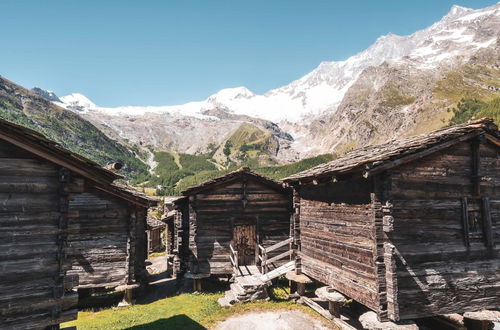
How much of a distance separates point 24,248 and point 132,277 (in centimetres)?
936

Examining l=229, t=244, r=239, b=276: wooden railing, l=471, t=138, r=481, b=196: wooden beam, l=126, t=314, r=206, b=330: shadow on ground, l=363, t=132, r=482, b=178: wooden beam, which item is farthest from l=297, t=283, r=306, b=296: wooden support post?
l=471, t=138, r=481, b=196: wooden beam

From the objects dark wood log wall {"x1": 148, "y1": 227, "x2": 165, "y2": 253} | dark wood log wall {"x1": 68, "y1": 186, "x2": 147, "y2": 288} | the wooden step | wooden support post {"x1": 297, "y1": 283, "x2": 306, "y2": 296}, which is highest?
dark wood log wall {"x1": 68, "y1": 186, "x2": 147, "y2": 288}

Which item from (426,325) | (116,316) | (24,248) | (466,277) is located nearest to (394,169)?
(466,277)

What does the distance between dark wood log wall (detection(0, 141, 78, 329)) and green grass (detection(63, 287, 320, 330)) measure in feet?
17.1

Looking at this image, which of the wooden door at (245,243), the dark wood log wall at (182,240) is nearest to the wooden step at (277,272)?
the wooden door at (245,243)

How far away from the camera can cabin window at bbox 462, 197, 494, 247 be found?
36.6 feet

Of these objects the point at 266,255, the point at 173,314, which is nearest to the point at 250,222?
the point at 266,255

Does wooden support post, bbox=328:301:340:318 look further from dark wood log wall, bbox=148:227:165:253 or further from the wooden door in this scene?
dark wood log wall, bbox=148:227:165:253

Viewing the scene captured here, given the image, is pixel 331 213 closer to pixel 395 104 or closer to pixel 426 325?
pixel 426 325

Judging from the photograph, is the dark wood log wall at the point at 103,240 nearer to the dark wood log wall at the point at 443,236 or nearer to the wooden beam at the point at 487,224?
the dark wood log wall at the point at 443,236

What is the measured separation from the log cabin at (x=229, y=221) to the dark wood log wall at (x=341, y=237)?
3.47 meters

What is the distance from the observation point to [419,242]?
1058cm

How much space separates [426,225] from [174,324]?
1032 centimetres

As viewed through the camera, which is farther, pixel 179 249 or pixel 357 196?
pixel 179 249
